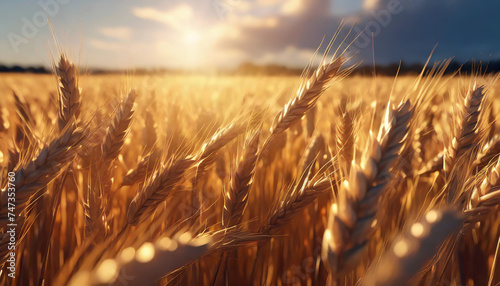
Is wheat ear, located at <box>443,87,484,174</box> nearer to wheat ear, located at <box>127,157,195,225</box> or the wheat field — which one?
the wheat field

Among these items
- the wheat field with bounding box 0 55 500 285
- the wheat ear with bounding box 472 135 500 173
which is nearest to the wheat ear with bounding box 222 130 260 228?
the wheat field with bounding box 0 55 500 285

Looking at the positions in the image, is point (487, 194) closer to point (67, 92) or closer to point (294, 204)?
point (294, 204)

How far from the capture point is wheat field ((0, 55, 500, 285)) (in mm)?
523

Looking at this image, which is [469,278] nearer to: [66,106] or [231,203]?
[231,203]

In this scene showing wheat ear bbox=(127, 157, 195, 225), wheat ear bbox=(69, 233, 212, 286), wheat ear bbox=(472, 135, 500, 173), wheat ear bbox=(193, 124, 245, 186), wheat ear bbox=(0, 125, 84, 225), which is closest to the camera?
wheat ear bbox=(69, 233, 212, 286)

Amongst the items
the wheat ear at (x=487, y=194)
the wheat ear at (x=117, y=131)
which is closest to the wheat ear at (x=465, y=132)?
the wheat ear at (x=487, y=194)

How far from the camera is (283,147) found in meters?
1.97

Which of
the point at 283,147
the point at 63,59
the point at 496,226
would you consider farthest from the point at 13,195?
the point at 496,226

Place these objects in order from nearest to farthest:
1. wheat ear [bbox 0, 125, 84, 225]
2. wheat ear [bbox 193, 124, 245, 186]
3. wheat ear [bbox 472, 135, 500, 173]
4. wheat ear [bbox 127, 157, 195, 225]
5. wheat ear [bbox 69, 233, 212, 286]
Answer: wheat ear [bbox 69, 233, 212, 286] < wheat ear [bbox 0, 125, 84, 225] < wheat ear [bbox 127, 157, 195, 225] < wheat ear [bbox 193, 124, 245, 186] < wheat ear [bbox 472, 135, 500, 173]

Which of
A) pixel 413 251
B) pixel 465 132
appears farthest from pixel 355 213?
pixel 465 132

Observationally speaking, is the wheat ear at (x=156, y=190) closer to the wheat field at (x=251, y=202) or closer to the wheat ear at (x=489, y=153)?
the wheat field at (x=251, y=202)

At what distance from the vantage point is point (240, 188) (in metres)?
0.91

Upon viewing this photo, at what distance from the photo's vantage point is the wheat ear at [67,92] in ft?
3.53

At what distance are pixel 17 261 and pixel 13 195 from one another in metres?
0.39
